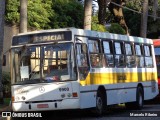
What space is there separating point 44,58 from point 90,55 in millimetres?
1810

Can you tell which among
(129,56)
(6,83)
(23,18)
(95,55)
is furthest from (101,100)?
(6,83)

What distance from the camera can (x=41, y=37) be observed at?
16797mm

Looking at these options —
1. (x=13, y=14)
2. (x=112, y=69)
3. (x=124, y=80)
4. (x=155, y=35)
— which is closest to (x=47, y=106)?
(x=112, y=69)

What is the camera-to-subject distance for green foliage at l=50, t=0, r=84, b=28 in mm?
29219

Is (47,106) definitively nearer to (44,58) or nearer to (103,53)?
(44,58)

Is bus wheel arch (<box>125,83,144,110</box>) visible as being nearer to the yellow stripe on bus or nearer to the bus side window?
the yellow stripe on bus

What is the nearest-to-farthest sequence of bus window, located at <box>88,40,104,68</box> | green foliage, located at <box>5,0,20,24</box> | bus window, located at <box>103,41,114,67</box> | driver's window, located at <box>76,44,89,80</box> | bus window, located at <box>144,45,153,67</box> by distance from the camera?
driver's window, located at <box>76,44,89,80</box> < bus window, located at <box>88,40,104,68</box> < bus window, located at <box>103,41,114,67</box> < bus window, located at <box>144,45,153,67</box> < green foliage, located at <box>5,0,20,24</box>

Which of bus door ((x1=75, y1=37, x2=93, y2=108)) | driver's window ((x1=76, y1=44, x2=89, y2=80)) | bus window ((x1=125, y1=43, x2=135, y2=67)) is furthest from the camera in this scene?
bus window ((x1=125, y1=43, x2=135, y2=67))

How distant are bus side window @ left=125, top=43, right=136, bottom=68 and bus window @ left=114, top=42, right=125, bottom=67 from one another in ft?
1.69

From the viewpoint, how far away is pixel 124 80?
66.9 ft

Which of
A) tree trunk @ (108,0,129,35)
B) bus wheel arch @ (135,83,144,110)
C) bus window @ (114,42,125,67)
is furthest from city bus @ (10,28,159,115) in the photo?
tree trunk @ (108,0,129,35)

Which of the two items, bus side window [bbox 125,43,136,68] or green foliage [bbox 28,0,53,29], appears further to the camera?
green foliage [bbox 28,0,53,29]

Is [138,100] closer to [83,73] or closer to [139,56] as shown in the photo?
[139,56]

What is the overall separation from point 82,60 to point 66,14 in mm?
14393
